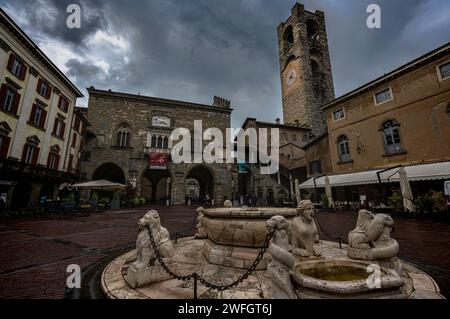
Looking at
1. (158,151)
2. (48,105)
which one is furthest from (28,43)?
(158,151)

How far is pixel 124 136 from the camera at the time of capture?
77.2 feet

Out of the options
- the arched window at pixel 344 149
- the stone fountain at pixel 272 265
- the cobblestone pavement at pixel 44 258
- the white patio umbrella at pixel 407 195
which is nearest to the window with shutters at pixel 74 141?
the cobblestone pavement at pixel 44 258

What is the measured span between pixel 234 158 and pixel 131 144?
1318cm

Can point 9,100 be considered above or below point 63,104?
below

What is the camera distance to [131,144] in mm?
23156

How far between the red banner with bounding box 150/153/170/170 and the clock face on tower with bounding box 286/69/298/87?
82.3 ft

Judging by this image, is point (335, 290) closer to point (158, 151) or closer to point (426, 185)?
point (426, 185)

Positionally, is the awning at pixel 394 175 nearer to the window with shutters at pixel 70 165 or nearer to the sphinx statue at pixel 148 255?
the sphinx statue at pixel 148 255

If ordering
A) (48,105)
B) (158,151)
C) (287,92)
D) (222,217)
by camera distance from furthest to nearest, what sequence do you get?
(287,92), (158,151), (48,105), (222,217)

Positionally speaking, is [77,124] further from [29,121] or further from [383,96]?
[383,96]

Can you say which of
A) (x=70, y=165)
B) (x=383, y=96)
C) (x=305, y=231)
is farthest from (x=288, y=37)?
(x=305, y=231)

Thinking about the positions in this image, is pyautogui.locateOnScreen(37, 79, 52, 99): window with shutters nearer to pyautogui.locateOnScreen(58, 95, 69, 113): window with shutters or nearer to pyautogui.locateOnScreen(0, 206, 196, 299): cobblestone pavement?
pyautogui.locateOnScreen(58, 95, 69, 113): window with shutters

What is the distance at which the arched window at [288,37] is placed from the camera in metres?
37.0

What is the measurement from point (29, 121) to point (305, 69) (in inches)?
1349
